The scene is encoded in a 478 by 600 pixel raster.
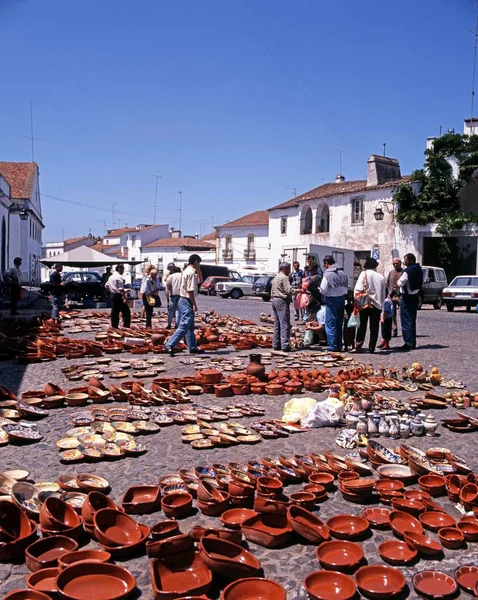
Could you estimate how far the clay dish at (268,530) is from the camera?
369cm

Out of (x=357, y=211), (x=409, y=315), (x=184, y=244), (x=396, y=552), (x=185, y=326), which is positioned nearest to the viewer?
(x=396, y=552)

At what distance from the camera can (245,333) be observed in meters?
14.8

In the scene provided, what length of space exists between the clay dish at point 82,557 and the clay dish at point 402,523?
1897mm

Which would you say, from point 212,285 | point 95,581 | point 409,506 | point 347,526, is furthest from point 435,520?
point 212,285

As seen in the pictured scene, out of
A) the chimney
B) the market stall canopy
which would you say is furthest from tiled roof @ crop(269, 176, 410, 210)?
the market stall canopy

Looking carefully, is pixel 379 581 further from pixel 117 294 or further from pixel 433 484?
pixel 117 294

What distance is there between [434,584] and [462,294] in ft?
79.4

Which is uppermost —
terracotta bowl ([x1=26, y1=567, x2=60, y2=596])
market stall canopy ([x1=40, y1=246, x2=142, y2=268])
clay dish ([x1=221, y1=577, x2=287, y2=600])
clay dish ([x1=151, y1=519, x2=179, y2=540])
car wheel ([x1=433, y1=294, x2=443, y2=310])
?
market stall canopy ([x1=40, y1=246, x2=142, y2=268])

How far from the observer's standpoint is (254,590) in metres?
3.11

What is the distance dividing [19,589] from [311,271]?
10456 mm

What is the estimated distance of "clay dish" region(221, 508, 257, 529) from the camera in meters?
3.87

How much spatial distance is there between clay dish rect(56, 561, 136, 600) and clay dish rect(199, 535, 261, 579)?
0.44 meters

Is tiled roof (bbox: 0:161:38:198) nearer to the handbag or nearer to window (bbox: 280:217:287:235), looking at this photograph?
window (bbox: 280:217:287:235)

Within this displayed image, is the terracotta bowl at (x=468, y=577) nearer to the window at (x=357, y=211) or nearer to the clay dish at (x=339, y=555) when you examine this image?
the clay dish at (x=339, y=555)
